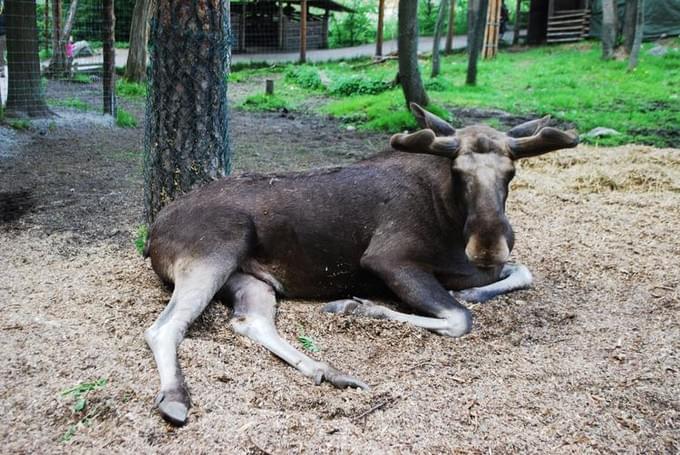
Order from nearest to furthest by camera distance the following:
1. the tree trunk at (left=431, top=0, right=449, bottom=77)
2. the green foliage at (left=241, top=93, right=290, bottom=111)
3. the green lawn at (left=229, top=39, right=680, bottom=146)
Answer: the green lawn at (left=229, top=39, right=680, bottom=146)
the green foliage at (left=241, top=93, right=290, bottom=111)
the tree trunk at (left=431, top=0, right=449, bottom=77)

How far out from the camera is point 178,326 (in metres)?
3.76

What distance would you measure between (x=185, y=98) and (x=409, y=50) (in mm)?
7354

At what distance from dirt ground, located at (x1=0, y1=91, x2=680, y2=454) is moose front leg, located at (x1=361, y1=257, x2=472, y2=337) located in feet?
0.36

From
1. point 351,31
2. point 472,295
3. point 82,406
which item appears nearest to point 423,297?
point 472,295

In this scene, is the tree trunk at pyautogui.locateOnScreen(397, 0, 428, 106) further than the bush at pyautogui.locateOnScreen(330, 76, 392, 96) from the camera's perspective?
No

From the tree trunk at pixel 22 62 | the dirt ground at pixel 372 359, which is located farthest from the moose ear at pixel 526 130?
the tree trunk at pixel 22 62

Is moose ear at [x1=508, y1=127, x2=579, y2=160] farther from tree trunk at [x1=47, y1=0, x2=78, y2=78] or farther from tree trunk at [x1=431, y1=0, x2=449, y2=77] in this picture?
tree trunk at [x1=47, y1=0, x2=78, y2=78]

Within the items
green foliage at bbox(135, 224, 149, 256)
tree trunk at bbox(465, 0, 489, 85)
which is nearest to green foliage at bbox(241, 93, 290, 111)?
tree trunk at bbox(465, 0, 489, 85)

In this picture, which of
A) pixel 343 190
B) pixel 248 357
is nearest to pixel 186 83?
pixel 343 190

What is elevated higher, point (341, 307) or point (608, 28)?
point (608, 28)

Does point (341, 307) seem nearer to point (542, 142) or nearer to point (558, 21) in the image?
point (542, 142)

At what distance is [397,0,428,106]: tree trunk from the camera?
11.7 m

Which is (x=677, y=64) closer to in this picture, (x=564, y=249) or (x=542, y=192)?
(x=542, y=192)

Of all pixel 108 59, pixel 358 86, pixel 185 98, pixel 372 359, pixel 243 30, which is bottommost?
pixel 372 359
